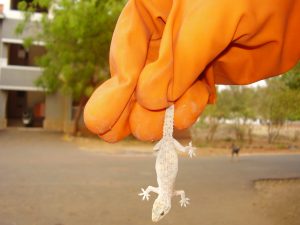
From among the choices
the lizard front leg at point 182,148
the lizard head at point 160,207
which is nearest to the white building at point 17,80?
the lizard front leg at point 182,148

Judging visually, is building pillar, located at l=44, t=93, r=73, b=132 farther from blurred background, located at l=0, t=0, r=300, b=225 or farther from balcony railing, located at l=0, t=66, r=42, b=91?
balcony railing, located at l=0, t=66, r=42, b=91

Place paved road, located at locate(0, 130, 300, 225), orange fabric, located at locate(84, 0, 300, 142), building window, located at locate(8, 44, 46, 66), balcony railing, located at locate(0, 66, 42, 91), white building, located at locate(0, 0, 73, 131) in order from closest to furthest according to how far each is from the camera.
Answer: orange fabric, located at locate(84, 0, 300, 142)
paved road, located at locate(0, 130, 300, 225)
balcony railing, located at locate(0, 66, 42, 91)
white building, located at locate(0, 0, 73, 131)
building window, located at locate(8, 44, 46, 66)

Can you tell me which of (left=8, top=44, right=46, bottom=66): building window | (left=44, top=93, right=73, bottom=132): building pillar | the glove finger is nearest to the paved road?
the glove finger

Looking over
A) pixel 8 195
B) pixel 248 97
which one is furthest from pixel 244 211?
pixel 248 97

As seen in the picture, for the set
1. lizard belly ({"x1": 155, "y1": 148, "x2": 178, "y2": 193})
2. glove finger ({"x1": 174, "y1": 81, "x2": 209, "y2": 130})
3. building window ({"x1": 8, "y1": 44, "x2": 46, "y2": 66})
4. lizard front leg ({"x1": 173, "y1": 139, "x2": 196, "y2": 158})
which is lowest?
building window ({"x1": 8, "y1": 44, "x2": 46, "y2": 66})

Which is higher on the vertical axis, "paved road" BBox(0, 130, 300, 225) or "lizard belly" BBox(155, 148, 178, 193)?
"lizard belly" BBox(155, 148, 178, 193)

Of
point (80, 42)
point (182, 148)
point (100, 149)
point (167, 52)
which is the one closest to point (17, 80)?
point (80, 42)

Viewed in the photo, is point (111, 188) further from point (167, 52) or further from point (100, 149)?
point (100, 149)
